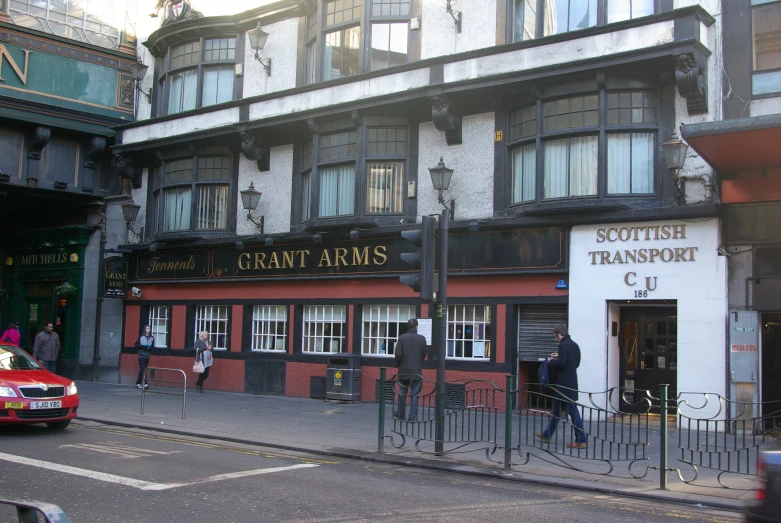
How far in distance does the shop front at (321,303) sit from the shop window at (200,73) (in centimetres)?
428

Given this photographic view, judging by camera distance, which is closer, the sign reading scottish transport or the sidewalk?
the sidewalk


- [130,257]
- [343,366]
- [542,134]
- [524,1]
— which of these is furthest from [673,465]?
[130,257]

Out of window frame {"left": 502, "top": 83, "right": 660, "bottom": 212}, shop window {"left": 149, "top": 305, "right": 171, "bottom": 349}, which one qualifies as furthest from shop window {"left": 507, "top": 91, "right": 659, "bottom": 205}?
shop window {"left": 149, "top": 305, "right": 171, "bottom": 349}

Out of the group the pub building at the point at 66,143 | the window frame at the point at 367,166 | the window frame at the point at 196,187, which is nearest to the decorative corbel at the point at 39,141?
the pub building at the point at 66,143

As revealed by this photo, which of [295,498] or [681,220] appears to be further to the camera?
[681,220]

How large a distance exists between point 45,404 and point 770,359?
12.3 metres

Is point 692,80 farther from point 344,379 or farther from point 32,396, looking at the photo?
point 32,396

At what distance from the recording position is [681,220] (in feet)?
46.1

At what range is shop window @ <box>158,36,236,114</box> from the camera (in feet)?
70.4

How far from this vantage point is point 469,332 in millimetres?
16812

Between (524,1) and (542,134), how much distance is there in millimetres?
3239

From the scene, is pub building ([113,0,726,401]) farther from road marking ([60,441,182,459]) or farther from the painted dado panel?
road marking ([60,441,182,459])

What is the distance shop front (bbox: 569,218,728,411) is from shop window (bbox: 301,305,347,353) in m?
5.98

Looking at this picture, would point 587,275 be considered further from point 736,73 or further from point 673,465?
point 673,465
